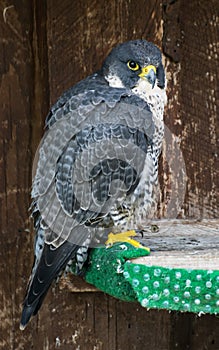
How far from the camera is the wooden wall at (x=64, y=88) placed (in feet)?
10.9

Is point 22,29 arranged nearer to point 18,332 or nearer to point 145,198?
point 145,198

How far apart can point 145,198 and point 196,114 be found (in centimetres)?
51

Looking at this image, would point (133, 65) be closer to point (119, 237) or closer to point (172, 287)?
point (119, 237)

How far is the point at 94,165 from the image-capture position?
299 cm

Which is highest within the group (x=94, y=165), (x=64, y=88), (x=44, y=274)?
(x=64, y=88)

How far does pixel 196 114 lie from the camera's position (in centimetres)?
340

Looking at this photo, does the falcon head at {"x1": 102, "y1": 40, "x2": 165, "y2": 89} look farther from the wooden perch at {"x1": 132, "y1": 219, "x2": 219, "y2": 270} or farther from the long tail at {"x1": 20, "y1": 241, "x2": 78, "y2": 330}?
the long tail at {"x1": 20, "y1": 241, "x2": 78, "y2": 330}

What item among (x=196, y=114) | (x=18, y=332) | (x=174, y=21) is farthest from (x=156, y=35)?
(x=18, y=332)

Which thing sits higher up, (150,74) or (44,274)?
(150,74)

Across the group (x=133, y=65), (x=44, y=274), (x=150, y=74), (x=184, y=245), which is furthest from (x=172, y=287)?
(x=133, y=65)

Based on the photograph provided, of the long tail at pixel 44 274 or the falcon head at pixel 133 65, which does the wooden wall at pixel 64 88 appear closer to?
the falcon head at pixel 133 65

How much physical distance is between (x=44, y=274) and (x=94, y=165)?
0.45m

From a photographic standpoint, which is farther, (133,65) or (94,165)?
(133,65)

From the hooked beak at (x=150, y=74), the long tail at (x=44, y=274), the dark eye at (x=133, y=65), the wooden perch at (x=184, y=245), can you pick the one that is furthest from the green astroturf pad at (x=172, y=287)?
the dark eye at (x=133, y=65)
